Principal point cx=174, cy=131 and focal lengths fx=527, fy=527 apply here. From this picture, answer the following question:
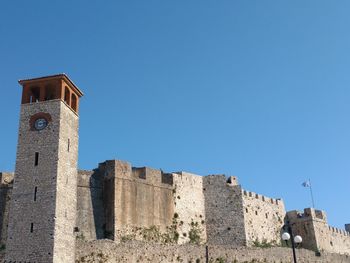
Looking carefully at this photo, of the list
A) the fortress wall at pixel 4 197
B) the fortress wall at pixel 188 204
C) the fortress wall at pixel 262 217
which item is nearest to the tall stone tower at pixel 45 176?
the fortress wall at pixel 4 197

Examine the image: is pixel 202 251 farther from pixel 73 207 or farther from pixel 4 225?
pixel 4 225

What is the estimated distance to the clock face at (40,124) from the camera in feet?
111

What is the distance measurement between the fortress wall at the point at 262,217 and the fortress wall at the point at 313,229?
1.51 metres

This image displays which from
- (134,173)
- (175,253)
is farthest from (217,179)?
(175,253)

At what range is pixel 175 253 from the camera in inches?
1516

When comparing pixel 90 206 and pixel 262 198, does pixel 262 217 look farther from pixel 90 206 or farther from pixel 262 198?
pixel 90 206

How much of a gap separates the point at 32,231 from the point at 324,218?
111 feet

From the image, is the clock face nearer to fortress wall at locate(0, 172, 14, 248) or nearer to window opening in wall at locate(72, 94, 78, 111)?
window opening in wall at locate(72, 94, 78, 111)

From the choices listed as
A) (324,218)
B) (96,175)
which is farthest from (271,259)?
(96,175)

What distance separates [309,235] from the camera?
2073 inches

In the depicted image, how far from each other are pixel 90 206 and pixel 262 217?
59.4 feet

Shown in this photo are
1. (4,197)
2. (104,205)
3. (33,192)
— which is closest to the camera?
(33,192)

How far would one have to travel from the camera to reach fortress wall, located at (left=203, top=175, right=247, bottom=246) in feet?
152

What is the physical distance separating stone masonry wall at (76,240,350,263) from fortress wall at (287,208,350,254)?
323 centimetres
